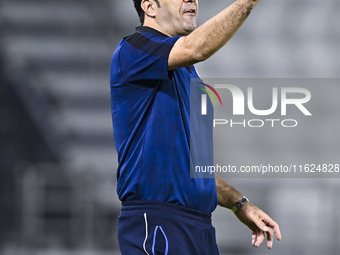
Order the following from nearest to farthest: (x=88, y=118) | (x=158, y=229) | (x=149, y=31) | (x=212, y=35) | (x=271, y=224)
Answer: (x=212, y=35), (x=158, y=229), (x=149, y=31), (x=271, y=224), (x=88, y=118)

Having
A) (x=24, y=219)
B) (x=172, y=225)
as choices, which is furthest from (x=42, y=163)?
(x=172, y=225)

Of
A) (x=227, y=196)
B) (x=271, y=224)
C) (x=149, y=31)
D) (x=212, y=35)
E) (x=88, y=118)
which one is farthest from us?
(x=88, y=118)

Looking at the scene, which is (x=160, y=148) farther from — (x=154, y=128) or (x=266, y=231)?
(x=266, y=231)

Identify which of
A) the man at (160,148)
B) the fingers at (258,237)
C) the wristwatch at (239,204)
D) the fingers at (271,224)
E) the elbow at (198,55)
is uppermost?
the elbow at (198,55)

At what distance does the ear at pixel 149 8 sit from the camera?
1521 mm

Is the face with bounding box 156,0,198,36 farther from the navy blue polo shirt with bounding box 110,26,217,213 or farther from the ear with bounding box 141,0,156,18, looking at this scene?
the navy blue polo shirt with bounding box 110,26,217,213

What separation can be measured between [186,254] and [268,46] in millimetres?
2178

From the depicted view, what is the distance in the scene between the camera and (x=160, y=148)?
1289mm

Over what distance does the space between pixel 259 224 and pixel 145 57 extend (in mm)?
686

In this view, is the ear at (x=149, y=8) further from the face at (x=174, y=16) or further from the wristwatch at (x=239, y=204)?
the wristwatch at (x=239, y=204)

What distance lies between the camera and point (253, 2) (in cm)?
113

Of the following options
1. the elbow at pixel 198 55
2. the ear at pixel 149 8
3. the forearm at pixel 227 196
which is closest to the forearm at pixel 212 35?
the elbow at pixel 198 55

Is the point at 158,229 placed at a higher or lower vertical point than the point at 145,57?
lower

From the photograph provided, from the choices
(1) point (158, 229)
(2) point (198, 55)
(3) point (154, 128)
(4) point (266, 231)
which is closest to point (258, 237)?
(4) point (266, 231)
